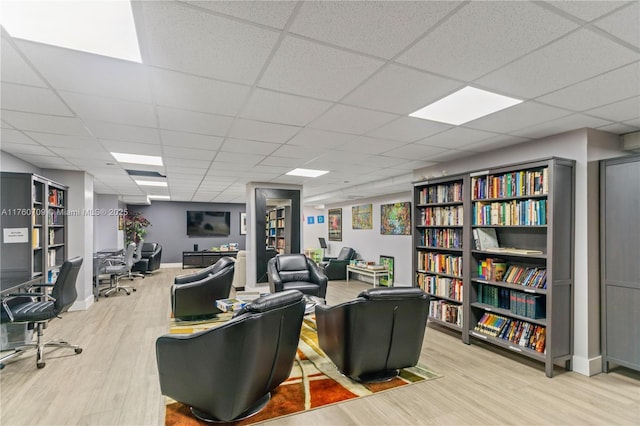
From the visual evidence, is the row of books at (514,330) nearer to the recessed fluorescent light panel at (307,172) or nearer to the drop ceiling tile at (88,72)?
the recessed fluorescent light panel at (307,172)

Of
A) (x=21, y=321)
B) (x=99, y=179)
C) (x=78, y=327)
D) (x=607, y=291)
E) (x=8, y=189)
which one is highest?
(x=99, y=179)

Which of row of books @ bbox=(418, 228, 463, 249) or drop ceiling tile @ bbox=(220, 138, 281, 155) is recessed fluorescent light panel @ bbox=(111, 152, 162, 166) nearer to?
drop ceiling tile @ bbox=(220, 138, 281, 155)

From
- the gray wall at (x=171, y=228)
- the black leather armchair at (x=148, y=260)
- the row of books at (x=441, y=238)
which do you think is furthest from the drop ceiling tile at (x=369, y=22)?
the gray wall at (x=171, y=228)

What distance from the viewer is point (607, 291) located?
3307 millimetres

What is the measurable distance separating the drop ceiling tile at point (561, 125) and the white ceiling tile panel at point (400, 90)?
141cm

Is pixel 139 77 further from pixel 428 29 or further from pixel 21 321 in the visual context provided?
pixel 21 321

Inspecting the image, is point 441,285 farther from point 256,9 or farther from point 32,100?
point 32,100

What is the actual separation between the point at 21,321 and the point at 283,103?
3407 millimetres

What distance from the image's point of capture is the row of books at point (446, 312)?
14.2 ft

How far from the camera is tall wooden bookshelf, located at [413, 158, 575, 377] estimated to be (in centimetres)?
327

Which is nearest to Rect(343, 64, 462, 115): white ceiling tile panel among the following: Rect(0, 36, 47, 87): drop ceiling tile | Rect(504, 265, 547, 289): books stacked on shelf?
Rect(0, 36, 47, 87): drop ceiling tile

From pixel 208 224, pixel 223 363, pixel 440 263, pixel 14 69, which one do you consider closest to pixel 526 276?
pixel 440 263

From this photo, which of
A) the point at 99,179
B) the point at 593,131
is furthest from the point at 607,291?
the point at 99,179

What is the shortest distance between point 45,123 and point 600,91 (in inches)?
185
